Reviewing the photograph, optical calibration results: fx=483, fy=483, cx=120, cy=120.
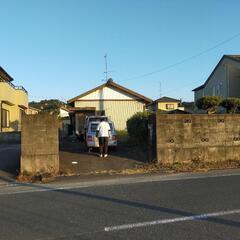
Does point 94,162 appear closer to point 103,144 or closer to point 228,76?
point 103,144

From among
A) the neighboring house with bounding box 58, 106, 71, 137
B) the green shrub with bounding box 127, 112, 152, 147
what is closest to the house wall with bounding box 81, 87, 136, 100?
the neighboring house with bounding box 58, 106, 71, 137

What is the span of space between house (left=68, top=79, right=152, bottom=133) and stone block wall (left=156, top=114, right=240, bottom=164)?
24795 millimetres

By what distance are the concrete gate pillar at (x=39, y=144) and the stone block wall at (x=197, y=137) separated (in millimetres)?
3628

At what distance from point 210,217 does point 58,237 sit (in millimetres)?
2580

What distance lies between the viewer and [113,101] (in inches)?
1702

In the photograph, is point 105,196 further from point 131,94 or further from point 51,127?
point 131,94

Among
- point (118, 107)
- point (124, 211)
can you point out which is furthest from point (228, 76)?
point (124, 211)

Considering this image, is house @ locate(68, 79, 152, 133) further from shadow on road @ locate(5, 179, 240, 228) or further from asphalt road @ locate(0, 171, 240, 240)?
shadow on road @ locate(5, 179, 240, 228)

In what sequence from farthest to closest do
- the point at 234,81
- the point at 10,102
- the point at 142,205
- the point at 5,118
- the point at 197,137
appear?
the point at 234,81
the point at 5,118
the point at 10,102
the point at 197,137
the point at 142,205

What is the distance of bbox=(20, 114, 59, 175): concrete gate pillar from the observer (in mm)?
15250

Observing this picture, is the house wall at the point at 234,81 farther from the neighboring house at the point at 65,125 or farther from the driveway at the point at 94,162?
the driveway at the point at 94,162

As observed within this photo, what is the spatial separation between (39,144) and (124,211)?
737 cm

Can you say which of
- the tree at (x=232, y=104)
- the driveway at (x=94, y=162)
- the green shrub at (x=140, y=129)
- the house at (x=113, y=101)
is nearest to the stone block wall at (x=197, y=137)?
the driveway at (x=94, y=162)

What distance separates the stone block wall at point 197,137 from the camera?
55.2 ft
